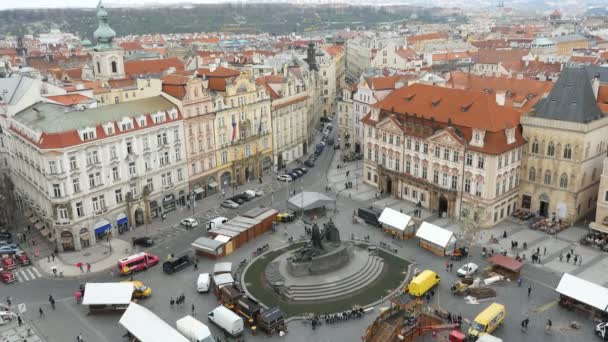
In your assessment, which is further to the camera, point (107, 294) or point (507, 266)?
point (507, 266)

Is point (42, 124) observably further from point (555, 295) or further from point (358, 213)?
point (555, 295)

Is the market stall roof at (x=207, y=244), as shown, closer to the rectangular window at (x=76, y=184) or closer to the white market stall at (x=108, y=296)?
the white market stall at (x=108, y=296)

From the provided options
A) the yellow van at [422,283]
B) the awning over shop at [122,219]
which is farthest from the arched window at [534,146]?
the awning over shop at [122,219]

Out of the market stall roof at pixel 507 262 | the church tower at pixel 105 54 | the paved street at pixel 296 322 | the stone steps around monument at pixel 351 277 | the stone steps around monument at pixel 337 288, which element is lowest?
the paved street at pixel 296 322

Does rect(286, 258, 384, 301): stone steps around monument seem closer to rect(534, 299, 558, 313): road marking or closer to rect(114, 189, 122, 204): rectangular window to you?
rect(534, 299, 558, 313): road marking

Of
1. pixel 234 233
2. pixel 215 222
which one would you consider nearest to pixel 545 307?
pixel 234 233

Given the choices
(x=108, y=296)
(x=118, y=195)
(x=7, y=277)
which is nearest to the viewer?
(x=108, y=296)

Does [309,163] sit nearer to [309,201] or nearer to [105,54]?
[309,201]
